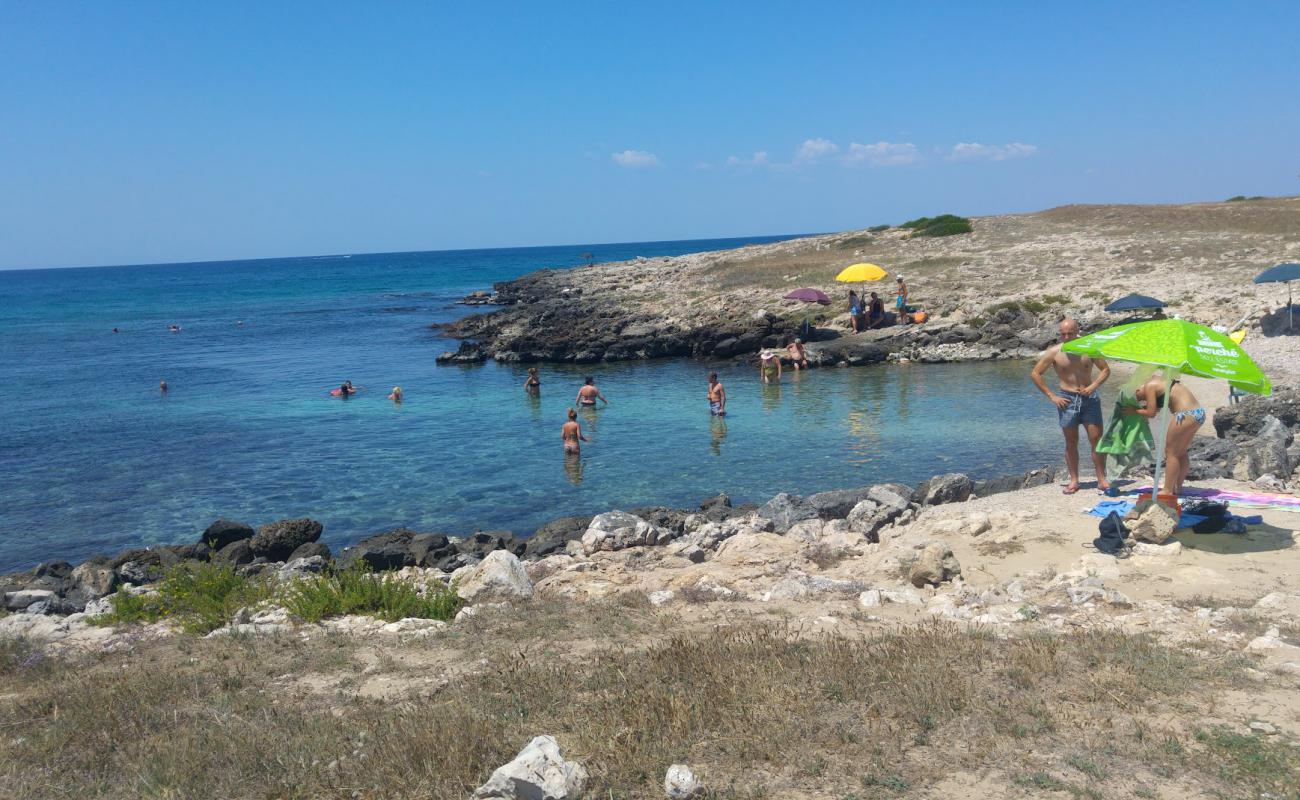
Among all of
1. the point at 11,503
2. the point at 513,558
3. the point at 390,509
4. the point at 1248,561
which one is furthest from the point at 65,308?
the point at 1248,561

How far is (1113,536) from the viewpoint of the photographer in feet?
31.5

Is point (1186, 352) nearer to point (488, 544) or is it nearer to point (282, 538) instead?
point (488, 544)

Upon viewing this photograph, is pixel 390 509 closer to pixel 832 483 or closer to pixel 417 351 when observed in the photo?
pixel 832 483

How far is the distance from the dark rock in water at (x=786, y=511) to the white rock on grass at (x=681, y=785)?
8570 millimetres

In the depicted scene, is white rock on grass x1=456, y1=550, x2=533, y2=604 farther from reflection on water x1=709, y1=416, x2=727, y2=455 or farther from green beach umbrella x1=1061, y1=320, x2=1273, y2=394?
reflection on water x1=709, y1=416, x2=727, y2=455

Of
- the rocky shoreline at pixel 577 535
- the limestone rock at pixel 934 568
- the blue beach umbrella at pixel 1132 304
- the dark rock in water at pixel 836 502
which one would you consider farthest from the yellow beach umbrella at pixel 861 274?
the limestone rock at pixel 934 568

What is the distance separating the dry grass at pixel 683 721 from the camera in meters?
5.14

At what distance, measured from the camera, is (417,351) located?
43719 mm

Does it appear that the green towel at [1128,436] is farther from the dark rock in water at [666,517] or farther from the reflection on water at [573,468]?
the reflection on water at [573,468]

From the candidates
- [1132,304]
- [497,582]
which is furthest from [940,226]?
[497,582]

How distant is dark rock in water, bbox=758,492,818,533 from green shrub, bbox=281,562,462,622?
5.77 meters

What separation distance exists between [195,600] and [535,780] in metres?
6.45

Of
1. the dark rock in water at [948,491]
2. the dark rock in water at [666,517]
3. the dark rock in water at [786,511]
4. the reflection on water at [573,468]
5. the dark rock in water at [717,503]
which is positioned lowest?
the reflection on water at [573,468]

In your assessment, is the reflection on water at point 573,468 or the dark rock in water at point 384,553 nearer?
the dark rock in water at point 384,553
